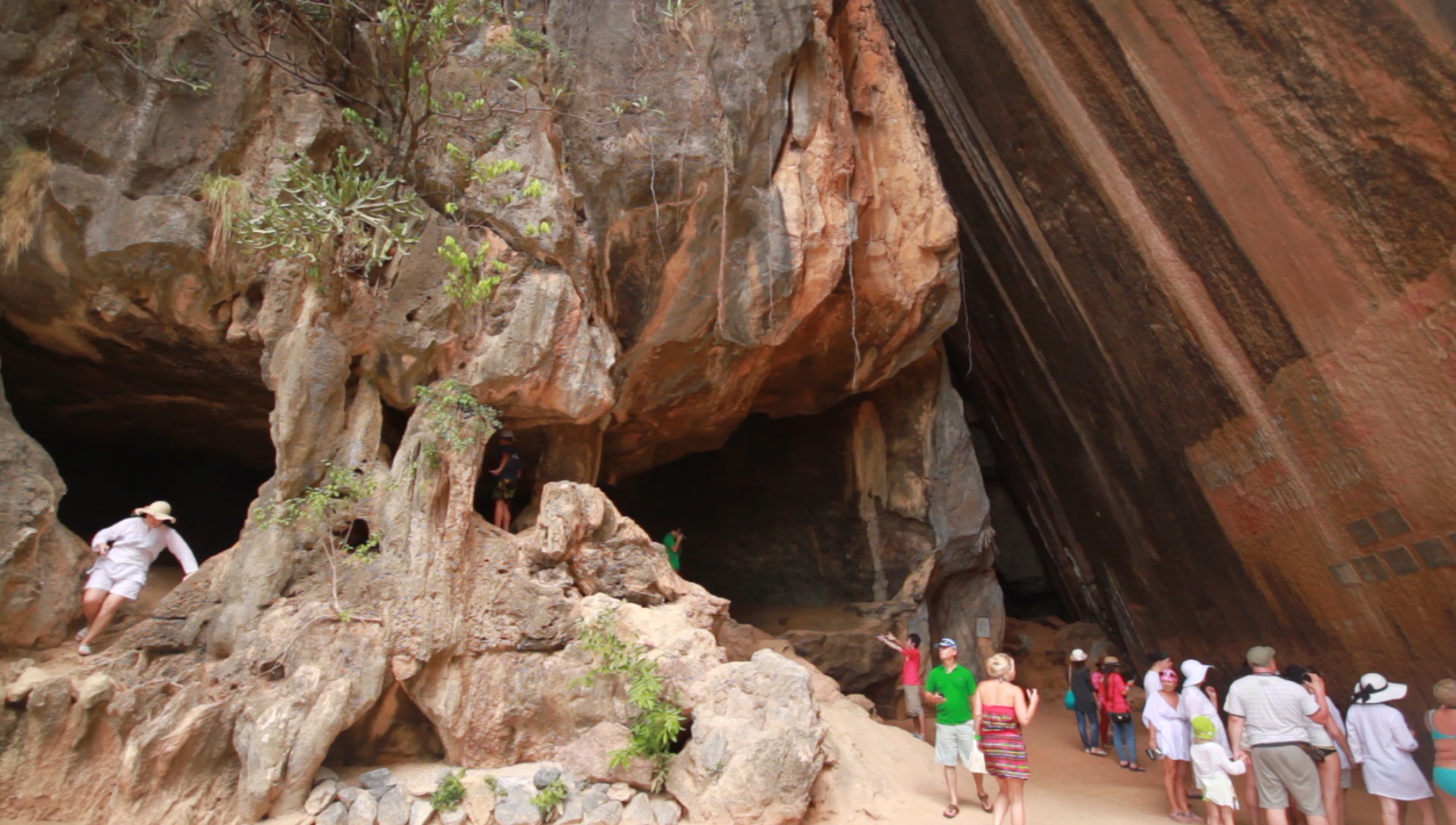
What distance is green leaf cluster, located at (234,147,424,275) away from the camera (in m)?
6.05

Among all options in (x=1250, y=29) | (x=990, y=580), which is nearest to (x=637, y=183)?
(x=1250, y=29)

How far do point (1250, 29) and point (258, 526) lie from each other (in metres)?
7.64

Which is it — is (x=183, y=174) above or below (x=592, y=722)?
above

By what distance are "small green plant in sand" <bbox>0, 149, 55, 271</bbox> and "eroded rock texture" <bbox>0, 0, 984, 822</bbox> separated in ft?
0.18

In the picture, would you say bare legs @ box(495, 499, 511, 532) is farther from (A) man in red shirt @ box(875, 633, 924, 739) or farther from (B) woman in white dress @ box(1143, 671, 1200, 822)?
(B) woman in white dress @ box(1143, 671, 1200, 822)

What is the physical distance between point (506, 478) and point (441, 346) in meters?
1.28

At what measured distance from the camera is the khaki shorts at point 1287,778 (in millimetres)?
4660

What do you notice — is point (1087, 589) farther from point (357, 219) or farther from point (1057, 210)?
point (357, 219)

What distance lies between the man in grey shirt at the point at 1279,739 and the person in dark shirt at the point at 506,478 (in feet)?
17.2

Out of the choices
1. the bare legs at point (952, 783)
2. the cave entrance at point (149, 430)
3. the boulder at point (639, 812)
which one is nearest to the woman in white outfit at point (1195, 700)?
the bare legs at point (952, 783)

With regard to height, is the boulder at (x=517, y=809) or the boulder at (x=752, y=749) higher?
the boulder at (x=752, y=749)

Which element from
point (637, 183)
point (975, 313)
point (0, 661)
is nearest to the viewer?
point (0, 661)

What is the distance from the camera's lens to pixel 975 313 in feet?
41.2

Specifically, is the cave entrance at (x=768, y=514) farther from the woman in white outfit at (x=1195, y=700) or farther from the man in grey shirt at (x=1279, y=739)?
the man in grey shirt at (x=1279, y=739)
